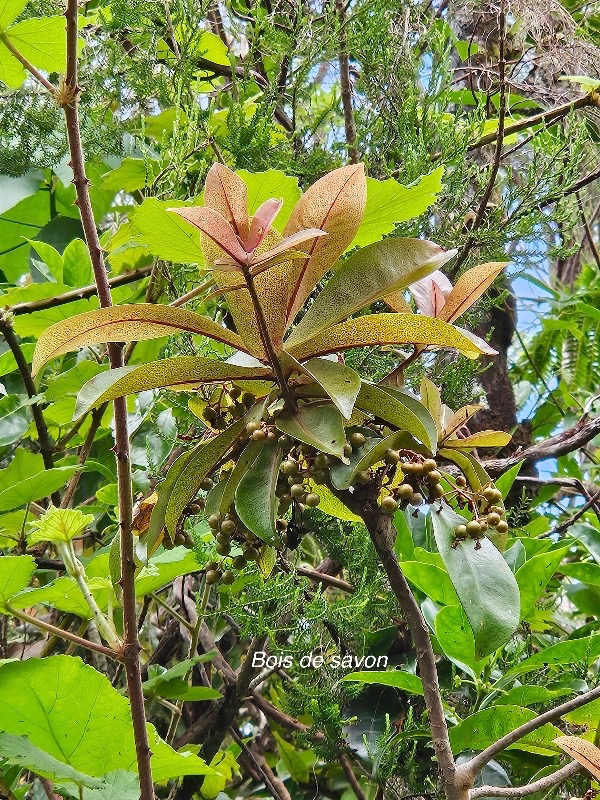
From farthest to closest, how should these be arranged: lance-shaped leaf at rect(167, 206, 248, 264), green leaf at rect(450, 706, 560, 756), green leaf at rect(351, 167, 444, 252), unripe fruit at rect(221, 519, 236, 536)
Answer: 1. green leaf at rect(450, 706, 560, 756)
2. green leaf at rect(351, 167, 444, 252)
3. unripe fruit at rect(221, 519, 236, 536)
4. lance-shaped leaf at rect(167, 206, 248, 264)

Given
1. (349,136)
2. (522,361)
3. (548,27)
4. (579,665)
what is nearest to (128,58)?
(349,136)

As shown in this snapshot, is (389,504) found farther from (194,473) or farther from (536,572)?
(536,572)

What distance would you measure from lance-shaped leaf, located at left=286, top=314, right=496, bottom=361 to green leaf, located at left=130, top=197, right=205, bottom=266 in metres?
0.18

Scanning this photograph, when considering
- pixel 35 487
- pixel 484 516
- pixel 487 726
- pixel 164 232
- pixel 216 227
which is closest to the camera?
pixel 216 227

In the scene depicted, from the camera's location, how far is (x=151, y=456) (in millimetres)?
966

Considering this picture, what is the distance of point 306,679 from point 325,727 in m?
0.06

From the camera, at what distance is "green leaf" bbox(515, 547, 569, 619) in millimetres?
883

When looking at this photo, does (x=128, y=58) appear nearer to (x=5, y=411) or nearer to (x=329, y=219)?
(x=5, y=411)

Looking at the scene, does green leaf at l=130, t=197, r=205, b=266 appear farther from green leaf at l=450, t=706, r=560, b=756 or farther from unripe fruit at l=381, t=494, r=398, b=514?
green leaf at l=450, t=706, r=560, b=756

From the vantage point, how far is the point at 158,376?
537 mm

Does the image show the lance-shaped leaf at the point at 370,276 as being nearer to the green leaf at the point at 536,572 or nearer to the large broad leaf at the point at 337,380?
the large broad leaf at the point at 337,380

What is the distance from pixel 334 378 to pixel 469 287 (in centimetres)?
15

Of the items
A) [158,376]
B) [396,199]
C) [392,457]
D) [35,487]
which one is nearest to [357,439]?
[392,457]

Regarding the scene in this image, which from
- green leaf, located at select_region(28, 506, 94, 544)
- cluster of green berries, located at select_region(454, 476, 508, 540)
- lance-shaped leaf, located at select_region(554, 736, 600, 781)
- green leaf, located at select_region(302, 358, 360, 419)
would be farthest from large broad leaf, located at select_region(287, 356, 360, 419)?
lance-shaped leaf, located at select_region(554, 736, 600, 781)
